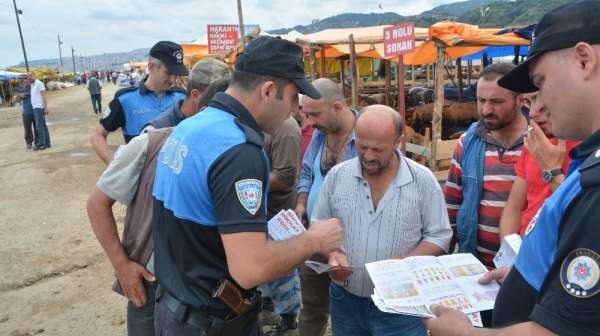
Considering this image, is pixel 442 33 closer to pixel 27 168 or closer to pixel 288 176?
pixel 288 176

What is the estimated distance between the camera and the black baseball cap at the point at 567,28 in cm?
98

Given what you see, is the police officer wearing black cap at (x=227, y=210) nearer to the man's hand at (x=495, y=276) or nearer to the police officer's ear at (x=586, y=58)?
the man's hand at (x=495, y=276)

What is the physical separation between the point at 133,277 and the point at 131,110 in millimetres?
2263

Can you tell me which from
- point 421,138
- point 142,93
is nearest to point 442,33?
point 421,138

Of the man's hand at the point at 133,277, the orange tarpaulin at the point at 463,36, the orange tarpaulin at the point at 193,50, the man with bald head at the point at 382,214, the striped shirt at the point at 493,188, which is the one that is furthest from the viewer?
the orange tarpaulin at the point at 193,50

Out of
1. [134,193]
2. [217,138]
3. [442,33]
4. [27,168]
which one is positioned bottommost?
[27,168]

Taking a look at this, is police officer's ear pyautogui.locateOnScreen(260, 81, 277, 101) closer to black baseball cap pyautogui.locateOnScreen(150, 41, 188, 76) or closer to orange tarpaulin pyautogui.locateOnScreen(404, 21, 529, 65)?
black baseball cap pyautogui.locateOnScreen(150, 41, 188, 76)

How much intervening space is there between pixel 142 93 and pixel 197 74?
1303 mm

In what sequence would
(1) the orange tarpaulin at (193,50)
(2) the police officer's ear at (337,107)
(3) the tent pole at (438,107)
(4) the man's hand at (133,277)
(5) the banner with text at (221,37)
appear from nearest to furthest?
(4) the man's hand at (133,277)
(2) the police officer's ear at (337,107)
(3) the tent pole at (438,107)
(5) the banner with text at (221,37)
(1) the orange tarpaulin at (193,50)

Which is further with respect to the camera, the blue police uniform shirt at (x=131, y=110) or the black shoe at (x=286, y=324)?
the blue police uniform shirt at (x=131, y=110)

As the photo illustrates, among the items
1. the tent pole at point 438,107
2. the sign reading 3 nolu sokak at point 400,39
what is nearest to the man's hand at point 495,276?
the sign reading 3 nolu sokak at point 400,39

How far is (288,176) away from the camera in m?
3.45

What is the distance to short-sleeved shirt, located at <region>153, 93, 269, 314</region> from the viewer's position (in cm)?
147

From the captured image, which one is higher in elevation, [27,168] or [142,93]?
[142,93]
